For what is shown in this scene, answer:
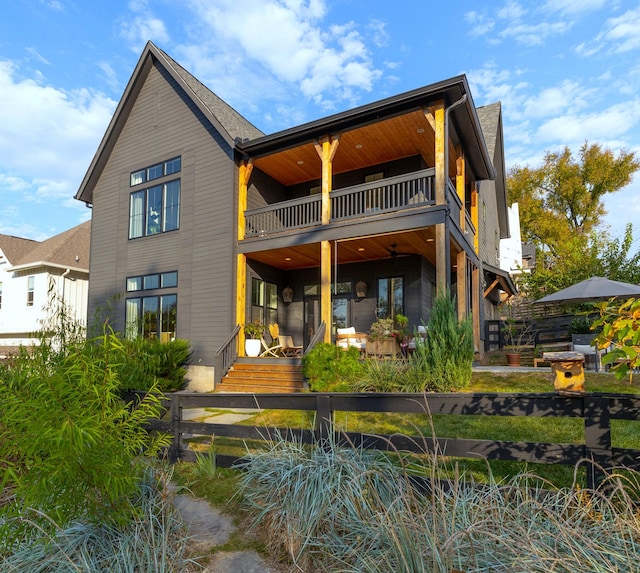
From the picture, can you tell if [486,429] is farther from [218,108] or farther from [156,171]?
[156,171]

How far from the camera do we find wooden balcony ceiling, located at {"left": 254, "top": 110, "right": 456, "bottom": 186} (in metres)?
10.0

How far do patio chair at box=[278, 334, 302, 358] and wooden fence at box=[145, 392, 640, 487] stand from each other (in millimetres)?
8195

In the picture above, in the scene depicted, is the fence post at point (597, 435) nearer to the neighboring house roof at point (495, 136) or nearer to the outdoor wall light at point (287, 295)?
the outdoor wall light at point (287, 295)

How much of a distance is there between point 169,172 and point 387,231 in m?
7.75

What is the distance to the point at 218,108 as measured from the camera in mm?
13250

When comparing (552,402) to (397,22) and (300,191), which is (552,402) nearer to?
(300,191)

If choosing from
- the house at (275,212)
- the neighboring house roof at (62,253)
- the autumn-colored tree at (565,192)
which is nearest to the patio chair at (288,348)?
the house at (275,212)

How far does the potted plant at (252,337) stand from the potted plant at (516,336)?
6452 millimetres

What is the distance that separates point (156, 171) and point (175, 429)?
446 inches

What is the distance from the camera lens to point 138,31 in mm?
14047

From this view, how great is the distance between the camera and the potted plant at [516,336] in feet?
33.5

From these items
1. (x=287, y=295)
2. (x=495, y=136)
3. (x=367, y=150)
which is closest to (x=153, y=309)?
(x=287, y=295)

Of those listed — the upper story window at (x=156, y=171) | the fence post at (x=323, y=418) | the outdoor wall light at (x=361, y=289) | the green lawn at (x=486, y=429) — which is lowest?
the green lawn at (x=486, y=429)

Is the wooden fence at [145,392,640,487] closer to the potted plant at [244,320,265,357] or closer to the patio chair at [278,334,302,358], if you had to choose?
the potted plant at [244,320,265,357]
